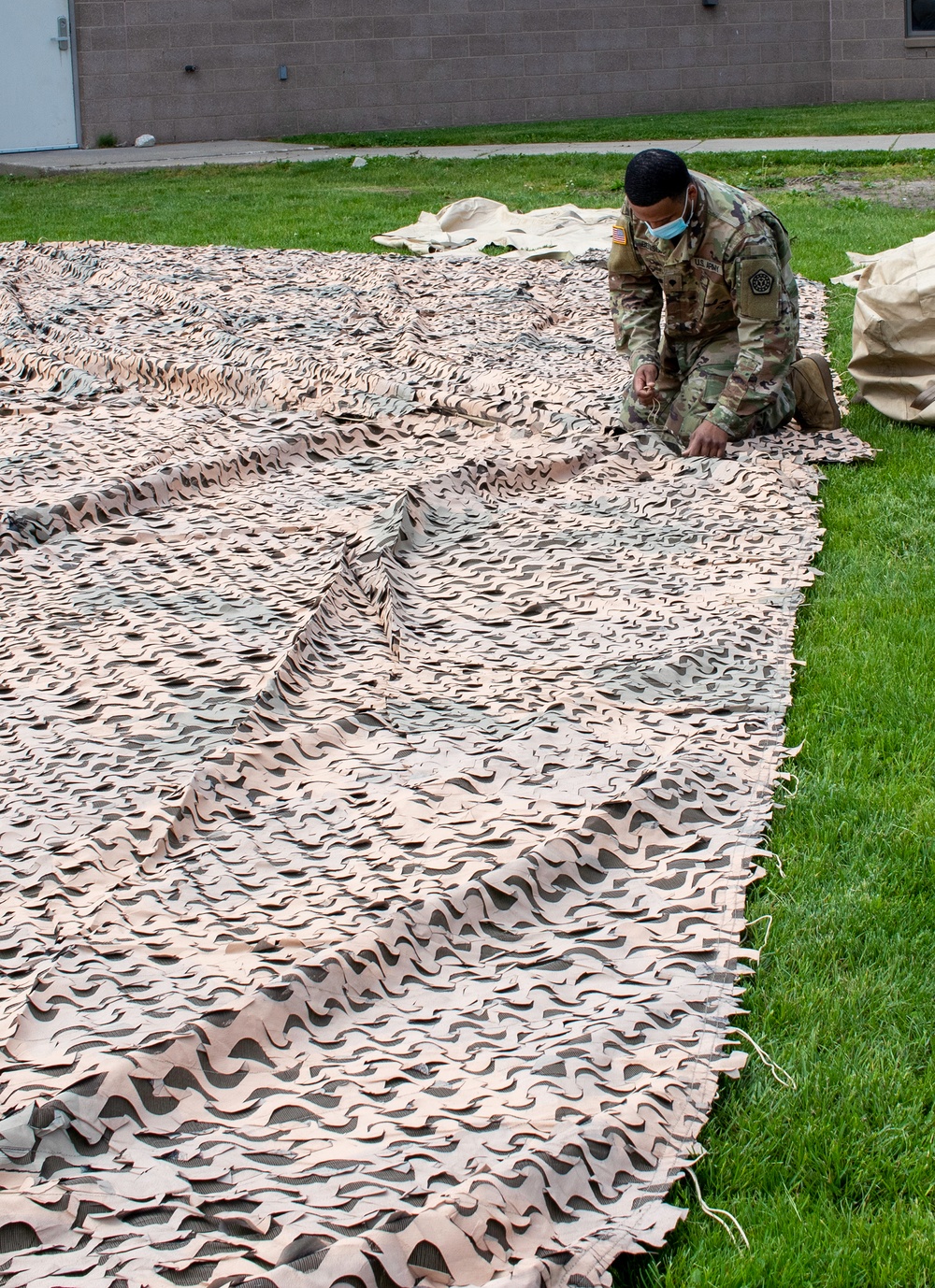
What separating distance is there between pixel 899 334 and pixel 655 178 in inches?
47.8

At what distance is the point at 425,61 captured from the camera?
16.9 m

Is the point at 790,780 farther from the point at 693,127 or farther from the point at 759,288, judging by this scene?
the point at 693,127

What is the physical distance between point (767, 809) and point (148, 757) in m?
1.29

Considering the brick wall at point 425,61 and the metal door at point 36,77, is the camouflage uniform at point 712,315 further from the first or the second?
the metal door at point 36,77

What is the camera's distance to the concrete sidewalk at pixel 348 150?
1259cm

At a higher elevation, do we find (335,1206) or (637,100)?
(637,100)

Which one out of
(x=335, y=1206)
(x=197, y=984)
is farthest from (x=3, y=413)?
(x=335, y=1206)

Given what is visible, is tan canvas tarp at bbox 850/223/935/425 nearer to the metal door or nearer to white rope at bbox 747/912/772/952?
white rope at bbox 747/912/772/952

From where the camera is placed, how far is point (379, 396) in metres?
5.16

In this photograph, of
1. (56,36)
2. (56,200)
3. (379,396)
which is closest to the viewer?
(379,396)

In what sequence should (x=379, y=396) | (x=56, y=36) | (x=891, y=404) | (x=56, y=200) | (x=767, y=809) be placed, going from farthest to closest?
(x=56, y=36) → (x=56, y=200) → (x=379, y=396) → (x=891, y=404) → (x=767, y=809)

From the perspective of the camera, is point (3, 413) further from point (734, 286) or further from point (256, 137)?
point (256, 137)

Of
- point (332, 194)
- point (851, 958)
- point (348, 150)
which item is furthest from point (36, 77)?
point (851, 958)

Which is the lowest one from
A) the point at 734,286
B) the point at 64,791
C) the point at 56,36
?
the point at 64,791
